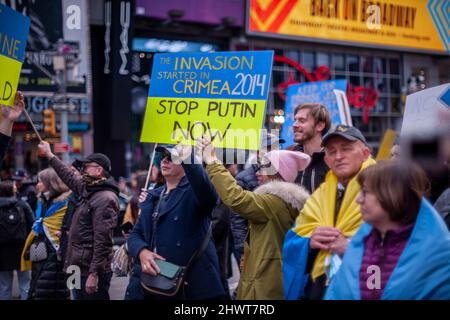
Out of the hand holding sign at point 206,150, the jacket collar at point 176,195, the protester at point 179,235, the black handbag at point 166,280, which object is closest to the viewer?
the hand holding sign at point 206,150

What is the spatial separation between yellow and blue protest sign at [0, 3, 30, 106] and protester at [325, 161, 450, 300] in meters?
Answer: 3.06

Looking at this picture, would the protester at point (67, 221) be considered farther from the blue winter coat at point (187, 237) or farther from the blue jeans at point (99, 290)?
the blue winter coat at point (187, 237)

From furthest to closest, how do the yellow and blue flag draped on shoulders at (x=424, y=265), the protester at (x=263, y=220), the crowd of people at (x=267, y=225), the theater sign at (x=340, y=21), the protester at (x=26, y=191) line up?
the theater sign at (x=340, y=21) < the protester at (x=26, y=191) < the protester at (x=263, y=220) < the crowd of people at (x=267, y=225) < the yellow and blue flag draped on shoulders at (x=424, y=265)

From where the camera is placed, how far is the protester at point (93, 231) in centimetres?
559

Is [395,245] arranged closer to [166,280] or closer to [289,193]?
[289,193]

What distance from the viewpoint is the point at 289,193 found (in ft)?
12.9

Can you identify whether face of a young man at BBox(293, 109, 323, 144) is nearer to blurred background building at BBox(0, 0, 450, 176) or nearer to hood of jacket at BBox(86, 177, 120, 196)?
hood of jacket at BBox(86, 177, 120, 196)

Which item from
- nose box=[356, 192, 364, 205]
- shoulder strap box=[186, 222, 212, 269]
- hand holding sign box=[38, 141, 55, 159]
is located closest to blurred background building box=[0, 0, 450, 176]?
hand holding sign box=[38, 141, 55, 159]

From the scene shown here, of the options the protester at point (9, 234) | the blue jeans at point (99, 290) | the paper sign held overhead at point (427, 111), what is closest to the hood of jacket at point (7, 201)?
the protester at point (9, 234)

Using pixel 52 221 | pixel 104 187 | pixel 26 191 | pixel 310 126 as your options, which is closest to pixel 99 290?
pixel 104 187
